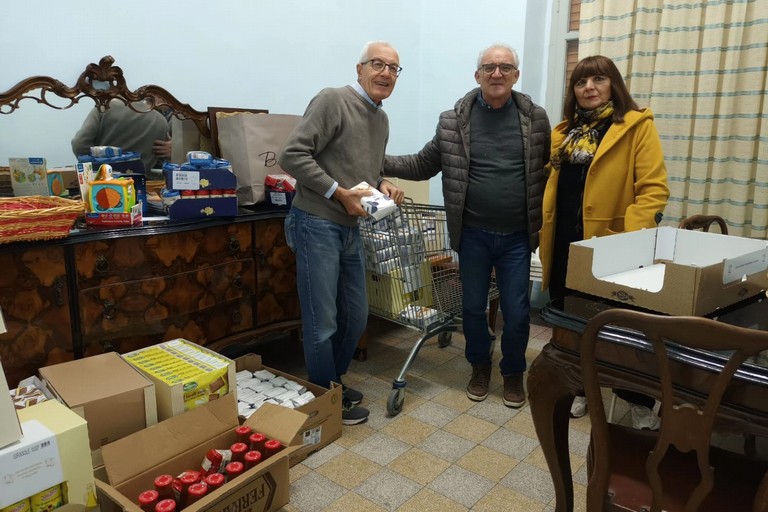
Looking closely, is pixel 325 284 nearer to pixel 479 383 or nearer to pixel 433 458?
pixel 433 458

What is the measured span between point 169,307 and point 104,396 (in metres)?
0.61

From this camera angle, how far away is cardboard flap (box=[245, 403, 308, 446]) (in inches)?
75.7

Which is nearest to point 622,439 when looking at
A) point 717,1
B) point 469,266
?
point 469,266

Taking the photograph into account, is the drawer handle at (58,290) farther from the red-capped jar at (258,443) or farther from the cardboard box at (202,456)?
the red-capped jar at (258,443)

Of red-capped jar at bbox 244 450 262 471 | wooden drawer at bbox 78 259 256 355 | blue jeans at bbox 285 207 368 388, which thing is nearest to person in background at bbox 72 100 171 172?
wooden drawer at bbox 78 259 256 355

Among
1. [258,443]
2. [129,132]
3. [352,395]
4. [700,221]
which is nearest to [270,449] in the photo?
[258,443]

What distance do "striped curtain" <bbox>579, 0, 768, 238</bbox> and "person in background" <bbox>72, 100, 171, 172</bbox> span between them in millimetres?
2533

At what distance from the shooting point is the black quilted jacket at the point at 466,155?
2453 millimetres

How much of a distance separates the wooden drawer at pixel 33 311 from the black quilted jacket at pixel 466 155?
1615 mm

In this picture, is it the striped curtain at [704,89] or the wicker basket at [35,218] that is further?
the striped curtain at [704,89]

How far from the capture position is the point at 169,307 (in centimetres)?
238

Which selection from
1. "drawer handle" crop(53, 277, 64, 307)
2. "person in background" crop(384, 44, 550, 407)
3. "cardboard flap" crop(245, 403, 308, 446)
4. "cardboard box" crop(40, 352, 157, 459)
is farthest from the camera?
"person in background" crop(384, 44, 550, 407)

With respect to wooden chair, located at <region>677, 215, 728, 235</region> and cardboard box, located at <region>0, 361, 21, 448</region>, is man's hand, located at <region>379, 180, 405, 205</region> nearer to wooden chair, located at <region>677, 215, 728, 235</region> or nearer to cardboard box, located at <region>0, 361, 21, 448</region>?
wooden chair, located at <region>677, 215, 728, 235</region>

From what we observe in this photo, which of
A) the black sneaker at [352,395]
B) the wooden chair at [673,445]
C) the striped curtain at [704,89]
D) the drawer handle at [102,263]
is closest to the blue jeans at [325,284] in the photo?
the black sneaker at [352,395]
